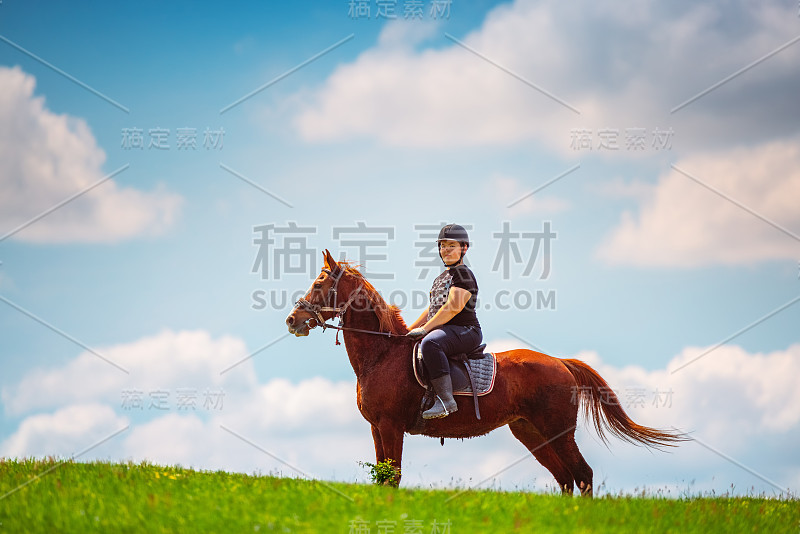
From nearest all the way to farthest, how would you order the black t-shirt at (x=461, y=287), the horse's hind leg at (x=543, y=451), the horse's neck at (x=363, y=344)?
1. the black t-shirt at (x=461, y=287)
2. the horse's neck at (x=363, y=344)
3. the horse's hind leg at (x=543, y=451)

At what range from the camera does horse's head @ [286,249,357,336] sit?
10.4 m

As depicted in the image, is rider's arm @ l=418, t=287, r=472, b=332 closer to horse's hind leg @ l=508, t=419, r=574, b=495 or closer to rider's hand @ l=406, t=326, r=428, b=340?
rider's hand @ l=406, t=326, r=428, b=340

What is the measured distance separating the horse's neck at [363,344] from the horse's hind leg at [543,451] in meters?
2.37

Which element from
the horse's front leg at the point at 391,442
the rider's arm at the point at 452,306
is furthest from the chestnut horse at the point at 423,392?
the rider's arm at the point at 452,306

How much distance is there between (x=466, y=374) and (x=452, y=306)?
100cm

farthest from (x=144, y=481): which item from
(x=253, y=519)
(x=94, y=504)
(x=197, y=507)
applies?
(x=253, y=519)

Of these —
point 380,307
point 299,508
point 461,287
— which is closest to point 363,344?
point 380,307

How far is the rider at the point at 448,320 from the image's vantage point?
10.1 meters

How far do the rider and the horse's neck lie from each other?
1.63 feet

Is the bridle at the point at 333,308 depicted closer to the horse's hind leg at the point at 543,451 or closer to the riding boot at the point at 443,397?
the riding boot at the point at 443,397

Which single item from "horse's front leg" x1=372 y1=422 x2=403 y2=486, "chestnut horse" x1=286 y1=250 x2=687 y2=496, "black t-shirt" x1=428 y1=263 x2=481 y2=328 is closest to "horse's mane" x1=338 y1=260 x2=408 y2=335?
"chestnut horse" x1=286 y1=250 x2=687 y2=496

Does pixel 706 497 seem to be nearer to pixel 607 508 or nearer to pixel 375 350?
pixel 607 508

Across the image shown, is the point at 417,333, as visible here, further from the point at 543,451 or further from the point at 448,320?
the point at 543,451

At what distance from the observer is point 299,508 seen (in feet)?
26.7
